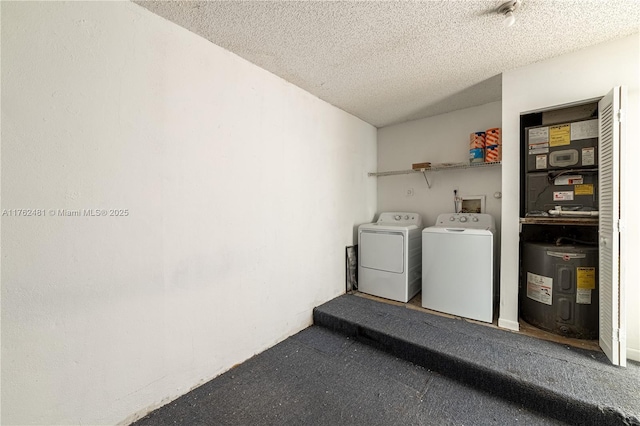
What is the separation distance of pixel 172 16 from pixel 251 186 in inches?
44.6

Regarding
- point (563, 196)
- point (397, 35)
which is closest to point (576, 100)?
point (563, 196)

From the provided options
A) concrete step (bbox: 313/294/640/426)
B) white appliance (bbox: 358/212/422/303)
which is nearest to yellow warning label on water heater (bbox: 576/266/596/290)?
concrete step (bbox: 313/294/640/426)

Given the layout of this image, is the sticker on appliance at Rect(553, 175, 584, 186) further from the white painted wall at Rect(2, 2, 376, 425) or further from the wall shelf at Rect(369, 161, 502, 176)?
the white painted wall at Rect(2, 2, 376, 425)

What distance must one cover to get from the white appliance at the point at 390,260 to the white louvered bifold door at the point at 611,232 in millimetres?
1404

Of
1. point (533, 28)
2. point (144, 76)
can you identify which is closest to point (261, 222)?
point (144, 76)

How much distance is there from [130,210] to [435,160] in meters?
3.16

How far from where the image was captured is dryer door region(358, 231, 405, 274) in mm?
2686

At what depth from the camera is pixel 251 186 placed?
1.96m

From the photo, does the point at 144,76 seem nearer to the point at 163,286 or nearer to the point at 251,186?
the point at 251,186

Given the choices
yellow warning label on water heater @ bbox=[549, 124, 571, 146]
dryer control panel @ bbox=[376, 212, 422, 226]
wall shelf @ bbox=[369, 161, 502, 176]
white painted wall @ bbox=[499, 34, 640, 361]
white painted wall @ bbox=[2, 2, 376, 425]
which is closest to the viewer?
white painted wall @ bbox=[2, 2, 376, 425]

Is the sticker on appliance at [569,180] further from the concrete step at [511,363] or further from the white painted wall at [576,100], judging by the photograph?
the concrete step at [511,363]

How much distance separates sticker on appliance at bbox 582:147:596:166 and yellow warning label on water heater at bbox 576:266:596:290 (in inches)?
31.4

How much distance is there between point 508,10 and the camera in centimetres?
142

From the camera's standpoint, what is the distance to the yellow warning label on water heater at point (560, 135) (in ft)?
6.39
